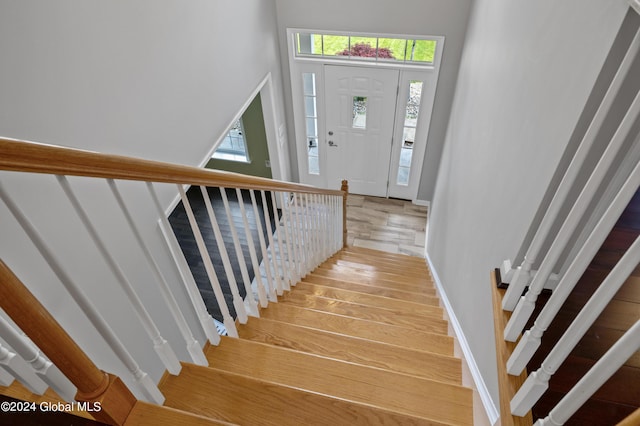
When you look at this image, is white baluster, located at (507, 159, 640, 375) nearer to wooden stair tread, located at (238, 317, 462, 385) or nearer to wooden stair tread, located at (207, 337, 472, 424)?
wooden stair tread, located at (207, 337, 472, 424)

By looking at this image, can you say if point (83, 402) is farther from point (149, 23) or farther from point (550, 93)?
point (149, 23)

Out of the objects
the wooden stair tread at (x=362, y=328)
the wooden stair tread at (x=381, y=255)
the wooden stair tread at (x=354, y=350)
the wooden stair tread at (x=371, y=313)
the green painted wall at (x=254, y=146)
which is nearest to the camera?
the wooden stair tread at (x=354, y=350)

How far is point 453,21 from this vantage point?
412 centimetres

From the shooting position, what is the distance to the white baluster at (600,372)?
2.31 feet

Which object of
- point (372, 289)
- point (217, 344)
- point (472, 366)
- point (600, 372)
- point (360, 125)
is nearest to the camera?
point (600, 372)

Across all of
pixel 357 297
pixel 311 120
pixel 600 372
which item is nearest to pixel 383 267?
pixel 357 297

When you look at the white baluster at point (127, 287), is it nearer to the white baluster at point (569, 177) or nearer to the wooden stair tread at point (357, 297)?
the white baluster at point (569, 177)

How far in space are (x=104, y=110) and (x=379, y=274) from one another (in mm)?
2728

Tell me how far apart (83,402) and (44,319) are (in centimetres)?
26

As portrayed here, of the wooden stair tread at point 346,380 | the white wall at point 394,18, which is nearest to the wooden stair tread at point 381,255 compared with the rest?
the white wall at point 394,18

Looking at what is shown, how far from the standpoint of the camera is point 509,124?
1.99 metres

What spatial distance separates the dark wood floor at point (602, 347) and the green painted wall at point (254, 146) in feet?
13.9

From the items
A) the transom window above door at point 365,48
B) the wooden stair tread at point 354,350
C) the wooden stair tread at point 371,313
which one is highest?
the transom window above door at point 365,48

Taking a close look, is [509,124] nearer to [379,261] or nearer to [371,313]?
[371,313]
